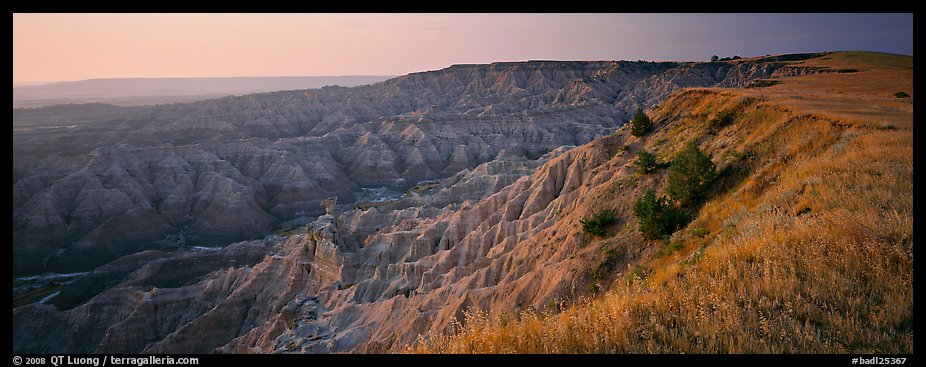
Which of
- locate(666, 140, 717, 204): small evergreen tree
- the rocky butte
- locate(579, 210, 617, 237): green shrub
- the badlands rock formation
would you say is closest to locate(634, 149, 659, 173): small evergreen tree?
the rocky butte

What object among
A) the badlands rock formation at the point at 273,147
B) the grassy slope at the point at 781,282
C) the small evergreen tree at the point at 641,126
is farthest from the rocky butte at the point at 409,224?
the small evergreen tree at the point at 641,126

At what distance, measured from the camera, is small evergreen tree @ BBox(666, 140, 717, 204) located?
42.5ft

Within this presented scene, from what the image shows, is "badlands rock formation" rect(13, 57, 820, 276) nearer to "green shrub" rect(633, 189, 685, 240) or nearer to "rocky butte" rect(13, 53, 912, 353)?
"rocky butte" rect(13, 53, 912, 353)

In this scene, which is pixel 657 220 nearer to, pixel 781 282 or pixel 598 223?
pixel 598 223

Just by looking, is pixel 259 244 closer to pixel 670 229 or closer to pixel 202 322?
pixel 202 322

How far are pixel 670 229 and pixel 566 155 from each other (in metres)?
16.4

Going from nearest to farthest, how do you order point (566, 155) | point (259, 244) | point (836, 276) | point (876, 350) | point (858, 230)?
1. point (876, 350)
2. point (836, 276)
3. point (858, 230)
4. point (566, 155)
5. point (259, 244)

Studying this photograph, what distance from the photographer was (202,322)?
2594cm

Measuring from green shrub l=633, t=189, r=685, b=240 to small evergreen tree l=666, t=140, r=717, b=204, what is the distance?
86cm

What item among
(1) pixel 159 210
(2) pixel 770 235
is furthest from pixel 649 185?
(1) pixel 159 210

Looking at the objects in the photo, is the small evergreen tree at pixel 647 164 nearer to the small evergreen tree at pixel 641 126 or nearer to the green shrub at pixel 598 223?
the green shrub at pixel 598 223

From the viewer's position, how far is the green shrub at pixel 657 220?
11867 millimetres

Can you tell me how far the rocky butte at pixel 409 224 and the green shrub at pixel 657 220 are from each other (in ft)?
1.30
